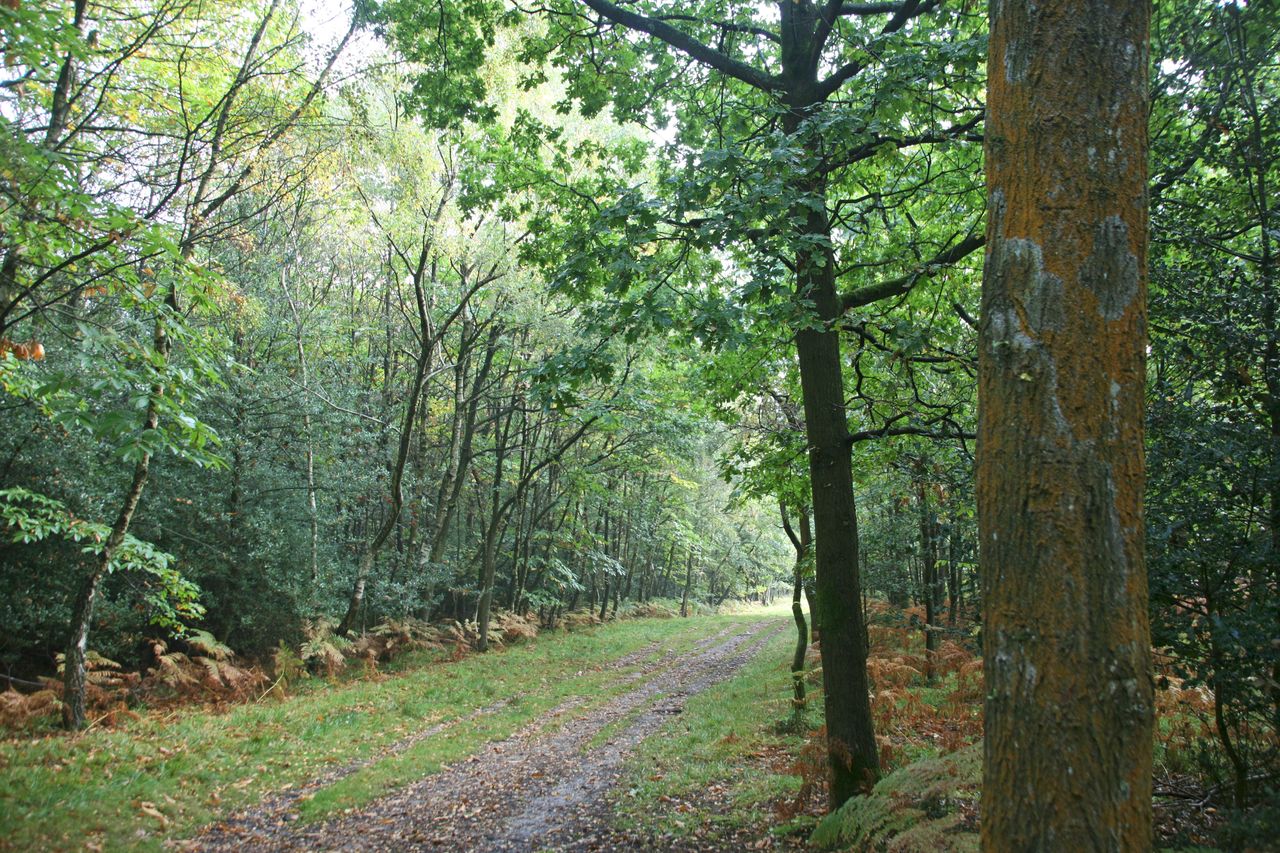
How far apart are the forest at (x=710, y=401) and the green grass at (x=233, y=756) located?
0.07 metres

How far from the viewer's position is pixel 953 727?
788 cm

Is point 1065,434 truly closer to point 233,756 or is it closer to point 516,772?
point 516,772

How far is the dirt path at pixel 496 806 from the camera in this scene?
6.00m

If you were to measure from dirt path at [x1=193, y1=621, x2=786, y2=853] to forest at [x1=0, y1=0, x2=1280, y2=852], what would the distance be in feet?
0.24

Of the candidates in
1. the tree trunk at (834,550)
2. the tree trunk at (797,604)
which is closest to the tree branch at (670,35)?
the tree trunk at (834,550)

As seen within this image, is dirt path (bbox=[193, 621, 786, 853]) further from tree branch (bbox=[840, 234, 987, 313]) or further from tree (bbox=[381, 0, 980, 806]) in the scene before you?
tree branch (bbox=[840, 234, 987, 313])

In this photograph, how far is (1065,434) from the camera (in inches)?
73.1

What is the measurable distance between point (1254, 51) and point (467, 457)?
54.6ft

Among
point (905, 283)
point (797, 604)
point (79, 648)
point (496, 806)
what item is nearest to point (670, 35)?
point (905, 283)

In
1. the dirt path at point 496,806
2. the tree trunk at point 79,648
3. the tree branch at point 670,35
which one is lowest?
the dirt path at point 496,806

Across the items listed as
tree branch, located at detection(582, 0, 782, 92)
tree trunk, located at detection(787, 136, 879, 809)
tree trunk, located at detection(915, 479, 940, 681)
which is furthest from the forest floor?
tree branch, located at detection(582, 0, 782, 92)

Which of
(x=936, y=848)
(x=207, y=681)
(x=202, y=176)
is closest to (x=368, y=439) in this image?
(x=207, y=681)

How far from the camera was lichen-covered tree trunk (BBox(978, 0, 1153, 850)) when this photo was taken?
1729mm

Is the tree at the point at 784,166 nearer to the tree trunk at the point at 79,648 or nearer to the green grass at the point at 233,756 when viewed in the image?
the green grass at the point at 233,756
